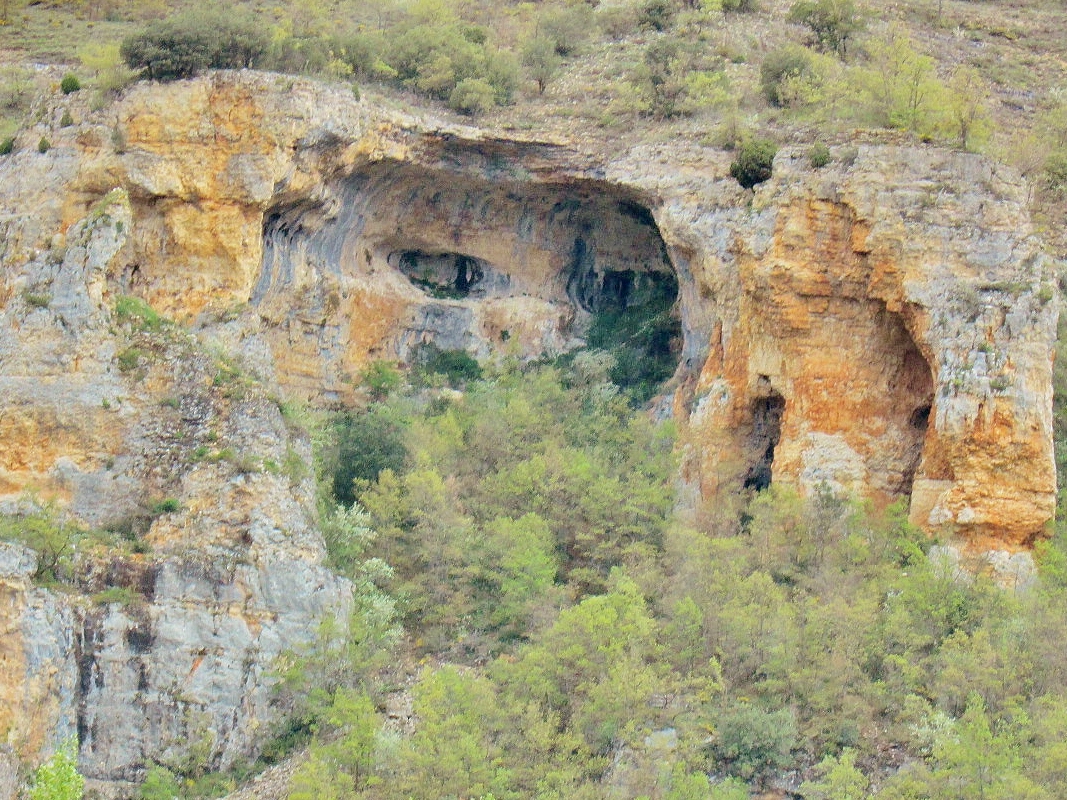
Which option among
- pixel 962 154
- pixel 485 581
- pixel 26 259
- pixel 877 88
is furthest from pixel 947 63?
pixel 26 259

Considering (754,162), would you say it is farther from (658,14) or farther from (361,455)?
(658,14)

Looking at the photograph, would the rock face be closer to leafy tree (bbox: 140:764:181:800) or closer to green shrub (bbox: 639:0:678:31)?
leafy tree (bbox: 140:764:181:800)

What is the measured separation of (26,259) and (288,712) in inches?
455

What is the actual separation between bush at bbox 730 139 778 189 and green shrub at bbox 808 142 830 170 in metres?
1.23

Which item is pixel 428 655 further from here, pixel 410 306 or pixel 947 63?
pixel 947 63

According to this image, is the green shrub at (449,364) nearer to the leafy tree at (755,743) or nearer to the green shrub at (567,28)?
the green shrub at (567,28)

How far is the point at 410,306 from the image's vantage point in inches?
1849

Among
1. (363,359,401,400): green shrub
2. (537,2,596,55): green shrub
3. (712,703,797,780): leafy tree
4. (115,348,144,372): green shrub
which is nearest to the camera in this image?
(712,703,797,780): leafy tree

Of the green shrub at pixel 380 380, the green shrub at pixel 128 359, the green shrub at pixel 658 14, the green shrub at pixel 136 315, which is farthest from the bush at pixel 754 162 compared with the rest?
the green shrub at pixel 658 14

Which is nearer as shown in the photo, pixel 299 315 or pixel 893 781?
pixel 893 781

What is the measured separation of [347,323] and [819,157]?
1208 cm

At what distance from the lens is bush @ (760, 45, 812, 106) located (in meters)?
47.4

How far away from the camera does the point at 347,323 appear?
45.6 metres

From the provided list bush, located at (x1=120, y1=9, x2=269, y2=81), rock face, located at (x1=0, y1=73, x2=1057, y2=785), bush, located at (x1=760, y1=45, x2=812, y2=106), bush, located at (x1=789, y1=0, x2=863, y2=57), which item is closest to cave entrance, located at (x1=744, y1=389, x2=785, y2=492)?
rock face, located at (x1=0, y1=73, x2=1057, y2=785)
